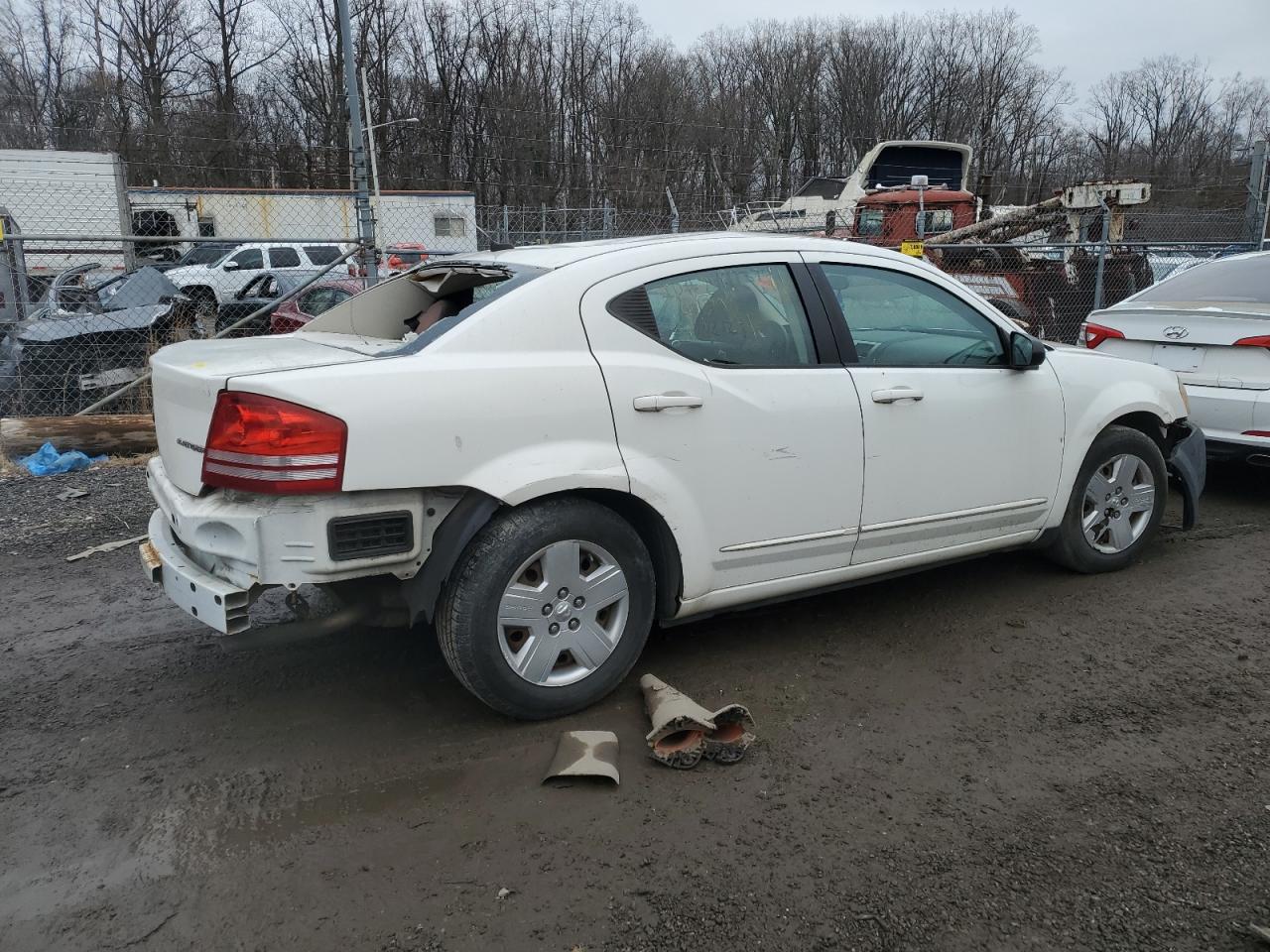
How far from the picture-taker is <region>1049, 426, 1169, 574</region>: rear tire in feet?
15.3

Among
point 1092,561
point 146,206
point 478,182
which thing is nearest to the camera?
point 1092,561

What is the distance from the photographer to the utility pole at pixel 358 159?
25.2ft

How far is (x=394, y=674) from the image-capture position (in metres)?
3.82

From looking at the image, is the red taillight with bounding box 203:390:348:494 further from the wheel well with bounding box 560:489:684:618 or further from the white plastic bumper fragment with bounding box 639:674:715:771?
the white plastic bumper fragment with bounding box 639:674:715:771

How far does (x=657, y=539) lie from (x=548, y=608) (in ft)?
1.63

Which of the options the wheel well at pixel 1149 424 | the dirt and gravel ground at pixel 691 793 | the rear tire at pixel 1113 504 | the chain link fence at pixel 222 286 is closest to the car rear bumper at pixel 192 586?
the dirt and gravel ground at pixel 691 793

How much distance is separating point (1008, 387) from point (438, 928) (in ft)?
10.5

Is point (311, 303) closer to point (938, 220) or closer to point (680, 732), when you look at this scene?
point (938, 220)

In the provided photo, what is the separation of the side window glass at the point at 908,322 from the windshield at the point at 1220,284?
121 inches

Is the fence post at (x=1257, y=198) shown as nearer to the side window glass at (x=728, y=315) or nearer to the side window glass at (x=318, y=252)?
the side window glass at (x=728, y=315)

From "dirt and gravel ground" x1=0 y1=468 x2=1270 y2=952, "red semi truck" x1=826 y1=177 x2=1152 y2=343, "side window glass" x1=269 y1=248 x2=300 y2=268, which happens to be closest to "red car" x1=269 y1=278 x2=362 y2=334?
"red semi truck" x1=826 y1=177 x2=1152 y2=343

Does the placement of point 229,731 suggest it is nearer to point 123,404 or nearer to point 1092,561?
point 1092,561

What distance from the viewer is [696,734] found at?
3217mm

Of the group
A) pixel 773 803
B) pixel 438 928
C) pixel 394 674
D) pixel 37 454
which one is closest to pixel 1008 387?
pixel 773 803
